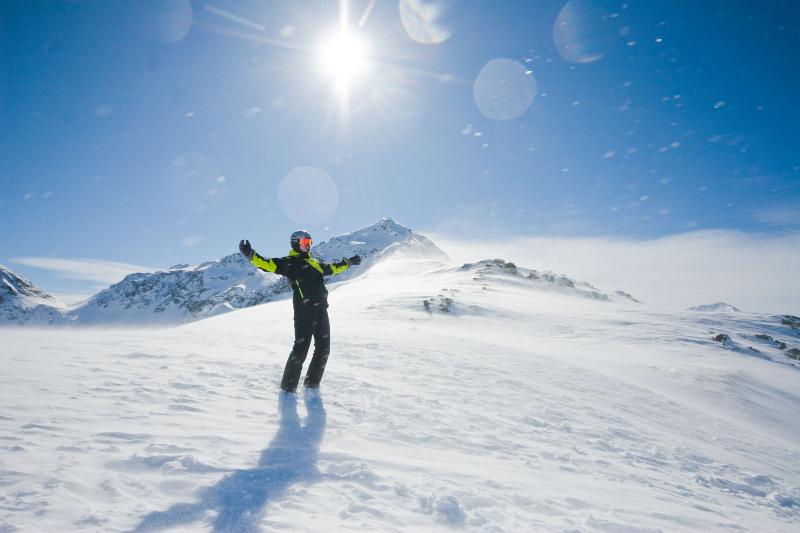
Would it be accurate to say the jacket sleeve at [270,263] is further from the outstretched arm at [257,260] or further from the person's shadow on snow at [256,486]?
the person's shadow on snow at [256,486]

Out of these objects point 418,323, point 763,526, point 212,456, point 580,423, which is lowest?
point 763,526

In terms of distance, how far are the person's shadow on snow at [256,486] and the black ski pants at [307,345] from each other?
1476mm

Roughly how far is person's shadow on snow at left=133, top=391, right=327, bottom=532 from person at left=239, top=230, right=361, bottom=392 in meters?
1.54

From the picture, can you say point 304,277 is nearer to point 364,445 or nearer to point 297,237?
point 297,237

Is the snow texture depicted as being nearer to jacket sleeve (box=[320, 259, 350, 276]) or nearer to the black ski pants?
the black ski pants

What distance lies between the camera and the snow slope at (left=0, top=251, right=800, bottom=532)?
11.7 feet

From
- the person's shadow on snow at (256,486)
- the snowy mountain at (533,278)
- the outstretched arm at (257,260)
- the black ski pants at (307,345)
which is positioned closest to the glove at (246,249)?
the outstretched arm at (257,260)

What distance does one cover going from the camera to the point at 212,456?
4277mm

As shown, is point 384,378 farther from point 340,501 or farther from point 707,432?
point 707,432

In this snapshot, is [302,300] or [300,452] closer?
[300,452]

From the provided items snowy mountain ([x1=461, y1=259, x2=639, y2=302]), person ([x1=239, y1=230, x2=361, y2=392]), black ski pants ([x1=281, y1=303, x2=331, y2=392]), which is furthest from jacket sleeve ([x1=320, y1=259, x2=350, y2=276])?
snowy mountain ([x1=461, y1=259, x2=639, y2=302])

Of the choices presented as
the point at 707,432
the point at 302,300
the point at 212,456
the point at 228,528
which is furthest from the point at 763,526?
the point at 302,300

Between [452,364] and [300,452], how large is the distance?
273 inches

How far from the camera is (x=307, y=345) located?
24.1 ft
